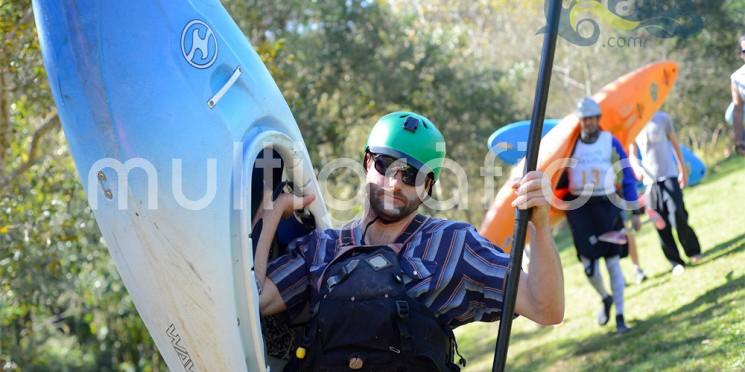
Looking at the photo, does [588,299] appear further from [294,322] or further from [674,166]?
[294,322]

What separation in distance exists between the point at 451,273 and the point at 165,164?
3.21ft

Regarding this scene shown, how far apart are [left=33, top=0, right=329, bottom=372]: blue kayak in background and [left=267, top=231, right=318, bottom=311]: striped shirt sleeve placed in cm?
18

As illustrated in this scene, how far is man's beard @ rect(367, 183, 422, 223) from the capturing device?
10.8 feet

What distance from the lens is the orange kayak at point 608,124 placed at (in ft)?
26.3

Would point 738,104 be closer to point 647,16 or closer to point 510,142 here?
point 647,16

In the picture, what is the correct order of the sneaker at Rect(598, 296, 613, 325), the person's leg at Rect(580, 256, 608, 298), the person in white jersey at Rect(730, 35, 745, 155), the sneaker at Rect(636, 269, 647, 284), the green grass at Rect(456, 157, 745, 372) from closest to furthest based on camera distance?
1. the green grass at Rect(456, 157, 745, 372)
2. the person in white jersey at Rect(730, 35, 745, 155)
3. the person's leg at Rect(580, 256, 608, 298)
4. the sneaker at Rect(598, 296, 613, 325)
5. the sneaker at Rect(636, 269, 647, 284)

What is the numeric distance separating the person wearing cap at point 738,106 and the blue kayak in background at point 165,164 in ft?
13.6

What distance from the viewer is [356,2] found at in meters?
15.9

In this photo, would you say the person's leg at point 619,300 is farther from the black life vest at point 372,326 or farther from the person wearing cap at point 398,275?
the black life vest at point 372,326

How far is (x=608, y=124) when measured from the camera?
9.38 meters

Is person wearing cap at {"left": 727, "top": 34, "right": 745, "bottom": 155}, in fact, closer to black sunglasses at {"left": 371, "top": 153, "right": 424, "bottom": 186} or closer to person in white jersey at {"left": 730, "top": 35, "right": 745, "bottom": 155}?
person in white jersey at {"left": 730, "top": 35, "right": 745, "bottom": 155}

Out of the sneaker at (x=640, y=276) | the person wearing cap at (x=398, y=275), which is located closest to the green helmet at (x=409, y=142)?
the person wearing cap at (x=398, y=275)

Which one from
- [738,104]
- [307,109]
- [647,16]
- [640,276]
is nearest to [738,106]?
[738,104]

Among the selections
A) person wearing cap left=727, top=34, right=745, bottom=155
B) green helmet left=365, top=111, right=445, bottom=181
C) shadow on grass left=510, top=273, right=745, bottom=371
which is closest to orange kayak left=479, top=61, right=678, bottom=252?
shadow on grass left=510, top=273, right=745, bottom=371
